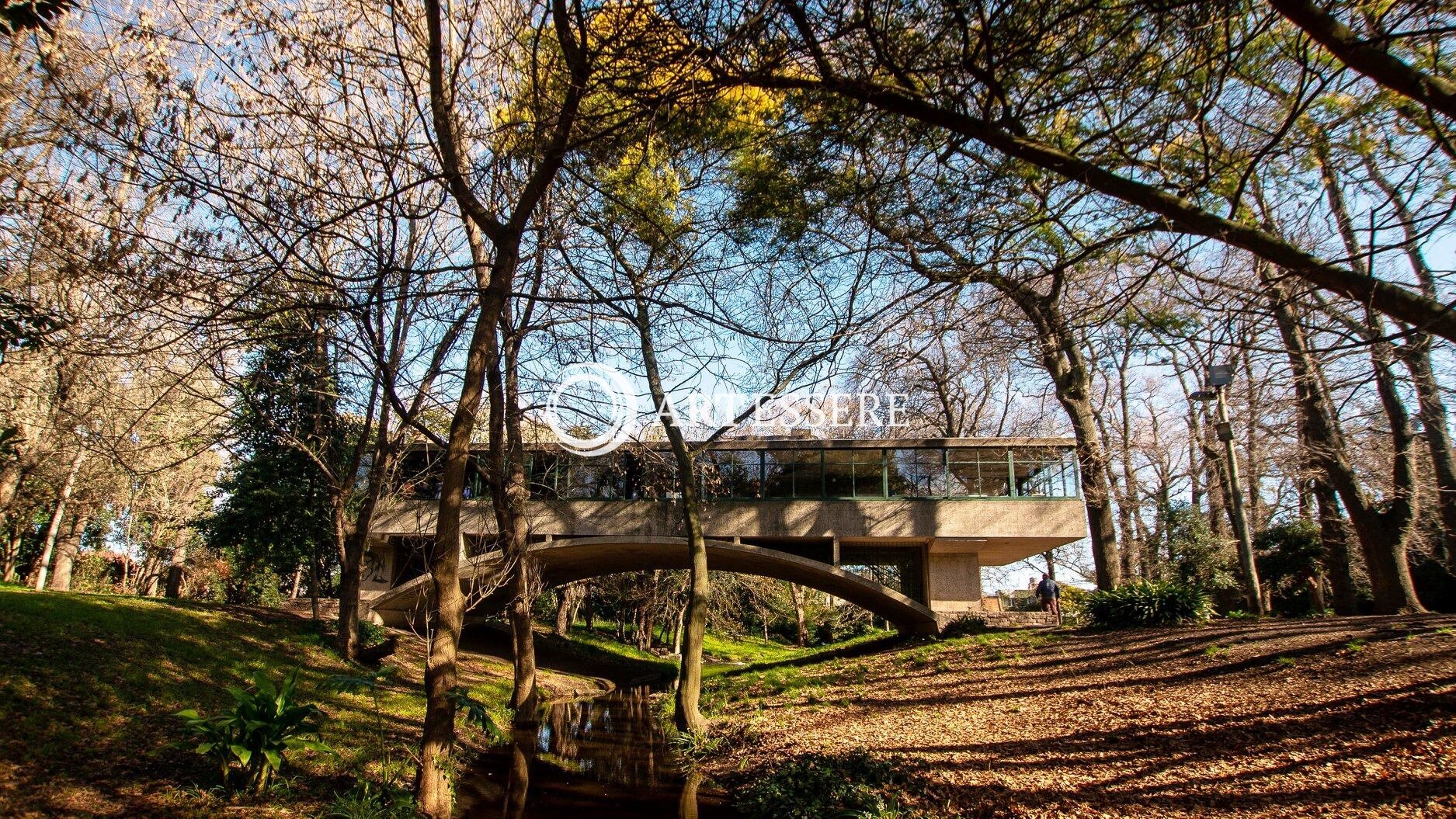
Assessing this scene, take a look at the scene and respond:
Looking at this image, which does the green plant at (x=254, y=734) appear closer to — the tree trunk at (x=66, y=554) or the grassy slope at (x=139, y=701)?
the grassy slope at (x=139, y=701)

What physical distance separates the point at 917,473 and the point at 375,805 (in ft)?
57.2

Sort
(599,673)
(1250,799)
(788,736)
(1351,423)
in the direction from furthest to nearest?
(599,673) < (1351,423) < (788,736) < (1250,799)

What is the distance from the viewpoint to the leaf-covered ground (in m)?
6.14

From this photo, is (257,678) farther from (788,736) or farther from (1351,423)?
(1351,423)

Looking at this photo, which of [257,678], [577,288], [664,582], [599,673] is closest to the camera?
[257,678]

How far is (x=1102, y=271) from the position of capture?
714cm

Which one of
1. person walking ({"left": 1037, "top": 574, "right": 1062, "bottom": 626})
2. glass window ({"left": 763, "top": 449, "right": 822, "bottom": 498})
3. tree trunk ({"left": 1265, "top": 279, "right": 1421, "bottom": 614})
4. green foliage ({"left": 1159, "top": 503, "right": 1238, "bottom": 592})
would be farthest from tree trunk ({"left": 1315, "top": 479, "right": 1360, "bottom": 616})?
glass window ({"left": 763, "top": 449, "right": 822, "bottom": 498})

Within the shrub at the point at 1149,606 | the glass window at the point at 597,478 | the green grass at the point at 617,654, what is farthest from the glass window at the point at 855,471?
the green grass at the point at 617,654

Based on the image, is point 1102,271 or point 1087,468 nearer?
point 1102,271

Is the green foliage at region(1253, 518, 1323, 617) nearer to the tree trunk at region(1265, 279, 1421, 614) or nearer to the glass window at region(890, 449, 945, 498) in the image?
the tree trunk at region(1265, 279, 1421, 614)

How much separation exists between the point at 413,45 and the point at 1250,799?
892cm

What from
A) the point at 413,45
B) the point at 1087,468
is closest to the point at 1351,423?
the point at 1087,468

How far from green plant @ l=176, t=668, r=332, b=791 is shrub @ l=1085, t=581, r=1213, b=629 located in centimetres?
1436

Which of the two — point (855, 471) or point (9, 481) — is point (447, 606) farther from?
point (855, 471)
